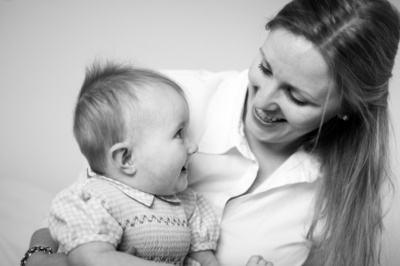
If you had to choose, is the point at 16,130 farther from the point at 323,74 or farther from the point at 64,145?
the point at 323,74

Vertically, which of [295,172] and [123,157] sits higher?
[123,157]

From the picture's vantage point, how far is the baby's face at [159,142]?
1.47 meters

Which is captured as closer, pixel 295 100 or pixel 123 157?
pixel 123 157

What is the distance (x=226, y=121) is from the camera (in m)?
1.84

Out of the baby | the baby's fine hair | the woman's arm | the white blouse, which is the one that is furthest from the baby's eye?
the woman's arm

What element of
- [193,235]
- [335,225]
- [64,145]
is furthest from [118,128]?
[64,145]

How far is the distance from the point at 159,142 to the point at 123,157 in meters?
0.11

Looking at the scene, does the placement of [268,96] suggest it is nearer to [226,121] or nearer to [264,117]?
[264,117]

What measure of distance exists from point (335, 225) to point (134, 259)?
2.70 ft

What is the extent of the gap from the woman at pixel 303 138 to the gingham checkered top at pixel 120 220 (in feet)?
0.73

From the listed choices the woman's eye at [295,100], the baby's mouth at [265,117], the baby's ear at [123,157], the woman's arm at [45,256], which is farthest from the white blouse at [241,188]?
the woman's arm at [45,256]

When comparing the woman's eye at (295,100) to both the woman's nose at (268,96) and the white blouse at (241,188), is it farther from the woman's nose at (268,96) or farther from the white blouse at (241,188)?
the white blouse at (241,188)

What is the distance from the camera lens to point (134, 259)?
4.42 feet

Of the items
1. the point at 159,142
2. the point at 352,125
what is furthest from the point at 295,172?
the point at 159,142
